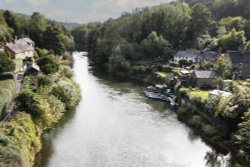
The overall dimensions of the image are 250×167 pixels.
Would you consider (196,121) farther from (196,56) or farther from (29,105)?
(196,56)

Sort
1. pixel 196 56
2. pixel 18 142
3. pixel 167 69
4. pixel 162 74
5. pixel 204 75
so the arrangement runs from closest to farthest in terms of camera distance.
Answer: pixel 18 142 < pixel 204 75 < pixel 162 74 < pixel 167 69 < pixel 196 56

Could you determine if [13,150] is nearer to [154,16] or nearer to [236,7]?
[154,16]

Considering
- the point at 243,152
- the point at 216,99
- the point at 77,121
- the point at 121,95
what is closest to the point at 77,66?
the point at 121,95

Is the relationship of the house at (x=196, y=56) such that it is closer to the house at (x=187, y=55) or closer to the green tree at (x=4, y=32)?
the house at (x=187, y=55)

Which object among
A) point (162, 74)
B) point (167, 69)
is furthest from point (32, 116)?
point (167, 69)

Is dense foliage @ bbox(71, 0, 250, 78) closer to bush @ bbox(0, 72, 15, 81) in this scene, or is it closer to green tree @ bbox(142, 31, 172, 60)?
green tree @ bbox(142, 31, 172, 60)
